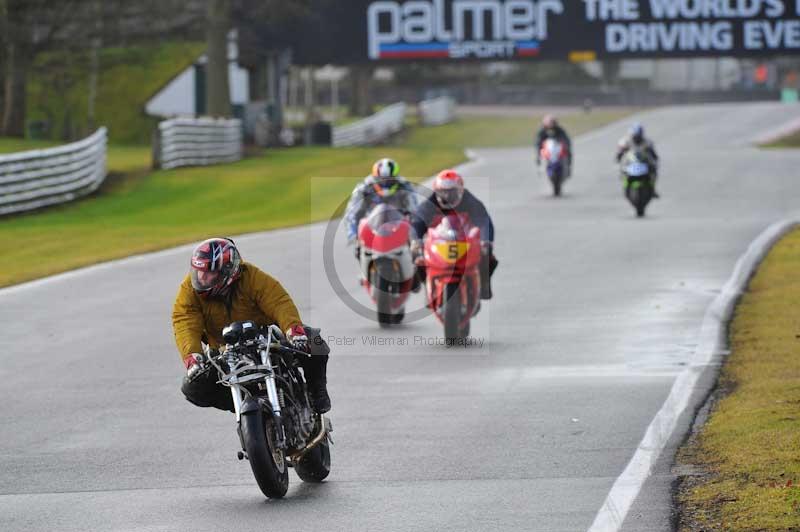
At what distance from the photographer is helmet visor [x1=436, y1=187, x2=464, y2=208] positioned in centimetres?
1463

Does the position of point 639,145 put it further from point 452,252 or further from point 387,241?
point 452,252

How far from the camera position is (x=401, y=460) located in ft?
32.8

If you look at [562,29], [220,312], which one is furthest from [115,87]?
[220,312]

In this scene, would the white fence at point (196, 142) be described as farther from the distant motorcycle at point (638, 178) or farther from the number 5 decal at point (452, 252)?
the number 5 decal at point (452, 252)

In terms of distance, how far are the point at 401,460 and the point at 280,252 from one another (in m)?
13.3

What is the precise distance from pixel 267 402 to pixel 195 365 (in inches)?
19.6

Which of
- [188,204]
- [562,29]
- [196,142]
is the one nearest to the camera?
[188,204]

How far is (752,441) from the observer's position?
10.1 metres

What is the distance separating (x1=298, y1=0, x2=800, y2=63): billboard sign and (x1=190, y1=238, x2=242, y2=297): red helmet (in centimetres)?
4023

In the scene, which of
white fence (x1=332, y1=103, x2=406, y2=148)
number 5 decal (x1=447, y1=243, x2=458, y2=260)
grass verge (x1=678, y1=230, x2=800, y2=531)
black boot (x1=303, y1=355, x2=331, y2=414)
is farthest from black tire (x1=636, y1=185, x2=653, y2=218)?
white fence (x1=332, y1=103, x2=406, y2=148)

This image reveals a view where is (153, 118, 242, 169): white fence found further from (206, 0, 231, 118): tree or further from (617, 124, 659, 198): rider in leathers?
(617, 124, 659, 198): rider in leathers

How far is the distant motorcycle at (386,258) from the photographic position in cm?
1578

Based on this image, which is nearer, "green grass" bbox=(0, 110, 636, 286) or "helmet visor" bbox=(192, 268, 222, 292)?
"helmet visor" bbox=(192, 268, 222, 292)

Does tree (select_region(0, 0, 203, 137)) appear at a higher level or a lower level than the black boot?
higher
